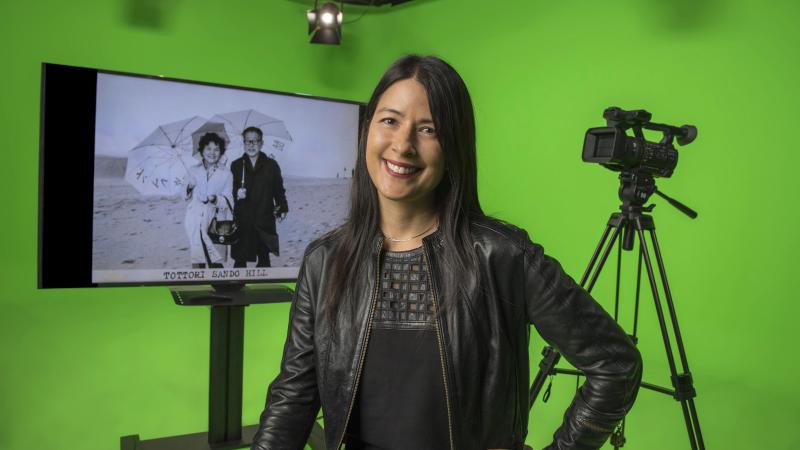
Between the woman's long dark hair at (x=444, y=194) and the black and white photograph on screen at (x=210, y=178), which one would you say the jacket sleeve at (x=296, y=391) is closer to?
the woman's long dark hair at (x=444, y=194)

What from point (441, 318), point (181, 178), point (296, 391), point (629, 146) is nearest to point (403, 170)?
point (441, 318)

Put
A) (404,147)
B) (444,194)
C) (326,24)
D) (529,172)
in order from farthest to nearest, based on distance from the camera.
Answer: (326,24), (529,172), (444,194), (404,147)

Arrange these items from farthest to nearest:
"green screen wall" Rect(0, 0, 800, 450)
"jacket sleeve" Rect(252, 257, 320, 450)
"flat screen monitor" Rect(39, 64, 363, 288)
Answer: "green screen wall" Rect(0, 0, 800, 450), "flat screen monitor" Rect(39, 64, 363, 288), "jacket sleeve" Rect(252, 257, 320, 450)

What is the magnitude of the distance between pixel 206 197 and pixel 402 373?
1.24 meters

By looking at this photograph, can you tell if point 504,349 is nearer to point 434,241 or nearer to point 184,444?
point 434,241

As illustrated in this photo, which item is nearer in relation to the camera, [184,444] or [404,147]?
[404,147]

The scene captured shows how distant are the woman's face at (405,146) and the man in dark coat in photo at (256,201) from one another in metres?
1.11

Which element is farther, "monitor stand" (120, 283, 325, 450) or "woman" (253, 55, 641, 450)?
"monitor stand" (120, 283, 325, 450)

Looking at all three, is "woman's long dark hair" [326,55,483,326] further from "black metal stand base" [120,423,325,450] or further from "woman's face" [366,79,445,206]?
"black metal stand base" [120,423,325,450]

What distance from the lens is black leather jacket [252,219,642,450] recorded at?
1256 millimetres

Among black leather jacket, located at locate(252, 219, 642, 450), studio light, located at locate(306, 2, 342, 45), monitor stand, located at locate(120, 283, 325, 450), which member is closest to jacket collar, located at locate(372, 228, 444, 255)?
black leather jacket, located at locate(252, 219, 642, 450)

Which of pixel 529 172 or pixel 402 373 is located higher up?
pixel 529 172

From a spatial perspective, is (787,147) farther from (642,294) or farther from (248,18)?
(248,18)

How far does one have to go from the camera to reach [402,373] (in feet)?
4.26
